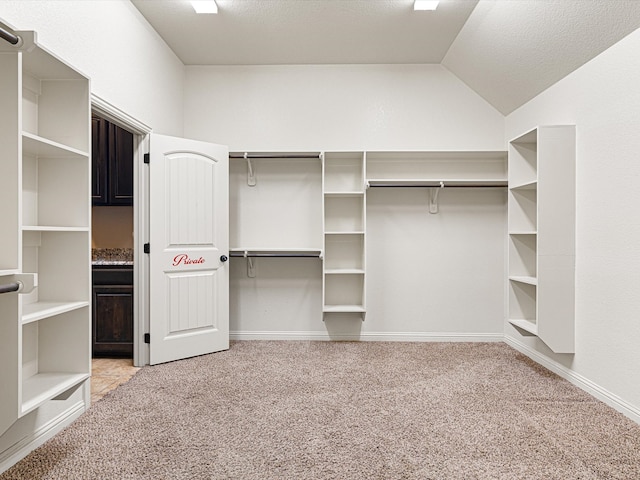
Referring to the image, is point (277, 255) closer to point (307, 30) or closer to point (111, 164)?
point (111, 164)

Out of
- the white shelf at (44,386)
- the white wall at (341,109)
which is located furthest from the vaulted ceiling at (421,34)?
the white shelf at (44,386)

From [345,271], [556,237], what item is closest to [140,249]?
[345,271]

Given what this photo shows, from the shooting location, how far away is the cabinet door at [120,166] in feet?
13.2

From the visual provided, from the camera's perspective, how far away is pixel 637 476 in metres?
1.97

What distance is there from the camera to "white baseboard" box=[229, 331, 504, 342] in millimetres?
4441

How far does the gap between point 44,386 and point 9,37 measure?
58.5 inches

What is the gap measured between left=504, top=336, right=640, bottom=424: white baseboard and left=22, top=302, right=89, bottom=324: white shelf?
3142 mm

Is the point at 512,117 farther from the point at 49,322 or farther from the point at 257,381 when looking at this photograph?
the point at 49,322

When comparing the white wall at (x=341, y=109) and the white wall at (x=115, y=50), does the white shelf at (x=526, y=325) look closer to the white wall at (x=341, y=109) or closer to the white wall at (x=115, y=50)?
the white wall at (x=341, y=109)

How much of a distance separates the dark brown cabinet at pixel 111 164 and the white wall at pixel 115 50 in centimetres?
44

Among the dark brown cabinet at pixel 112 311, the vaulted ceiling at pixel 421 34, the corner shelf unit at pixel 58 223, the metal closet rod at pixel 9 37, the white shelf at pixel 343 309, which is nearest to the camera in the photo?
the metal closet rod at pixel 9 37

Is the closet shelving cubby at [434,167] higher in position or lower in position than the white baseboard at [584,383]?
higher

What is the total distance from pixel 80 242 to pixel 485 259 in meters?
3.69

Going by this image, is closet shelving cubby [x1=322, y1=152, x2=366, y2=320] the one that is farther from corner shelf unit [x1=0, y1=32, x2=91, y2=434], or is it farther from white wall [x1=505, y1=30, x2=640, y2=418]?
corner shelf unit [x1=0, y1=32, x2=91, y2=434]
